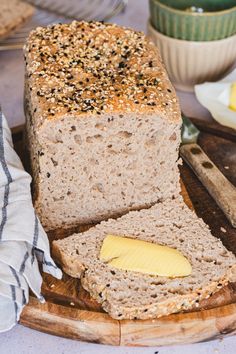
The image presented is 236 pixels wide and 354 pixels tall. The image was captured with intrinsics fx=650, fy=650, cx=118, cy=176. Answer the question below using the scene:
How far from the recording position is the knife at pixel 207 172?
2.26 m

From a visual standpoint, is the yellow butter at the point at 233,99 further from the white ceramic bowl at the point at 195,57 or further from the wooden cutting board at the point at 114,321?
the wooden cutting board at the point at 114,321

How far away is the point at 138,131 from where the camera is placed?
2.11 m

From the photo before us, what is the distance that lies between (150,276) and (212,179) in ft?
1.83

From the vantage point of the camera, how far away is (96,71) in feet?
7.32

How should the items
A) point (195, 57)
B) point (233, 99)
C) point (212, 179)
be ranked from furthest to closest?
1. point (195, 57)
2. point (233, 99)
3. point (212, 179)

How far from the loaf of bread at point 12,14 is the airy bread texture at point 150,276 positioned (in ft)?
4.38

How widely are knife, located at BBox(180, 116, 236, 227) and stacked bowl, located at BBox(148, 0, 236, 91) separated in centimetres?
43

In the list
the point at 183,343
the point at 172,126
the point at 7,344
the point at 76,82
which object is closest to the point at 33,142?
the point at 76,82

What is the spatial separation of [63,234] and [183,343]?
0.59m

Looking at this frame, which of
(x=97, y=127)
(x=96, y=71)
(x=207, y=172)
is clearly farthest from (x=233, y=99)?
(x=97, y=127)

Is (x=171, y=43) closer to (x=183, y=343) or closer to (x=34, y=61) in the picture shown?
(x=34, y=61)

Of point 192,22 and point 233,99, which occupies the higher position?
point 192,22

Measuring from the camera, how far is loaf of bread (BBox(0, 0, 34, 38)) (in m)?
3.07

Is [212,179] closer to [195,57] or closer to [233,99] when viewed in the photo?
[233,99]
